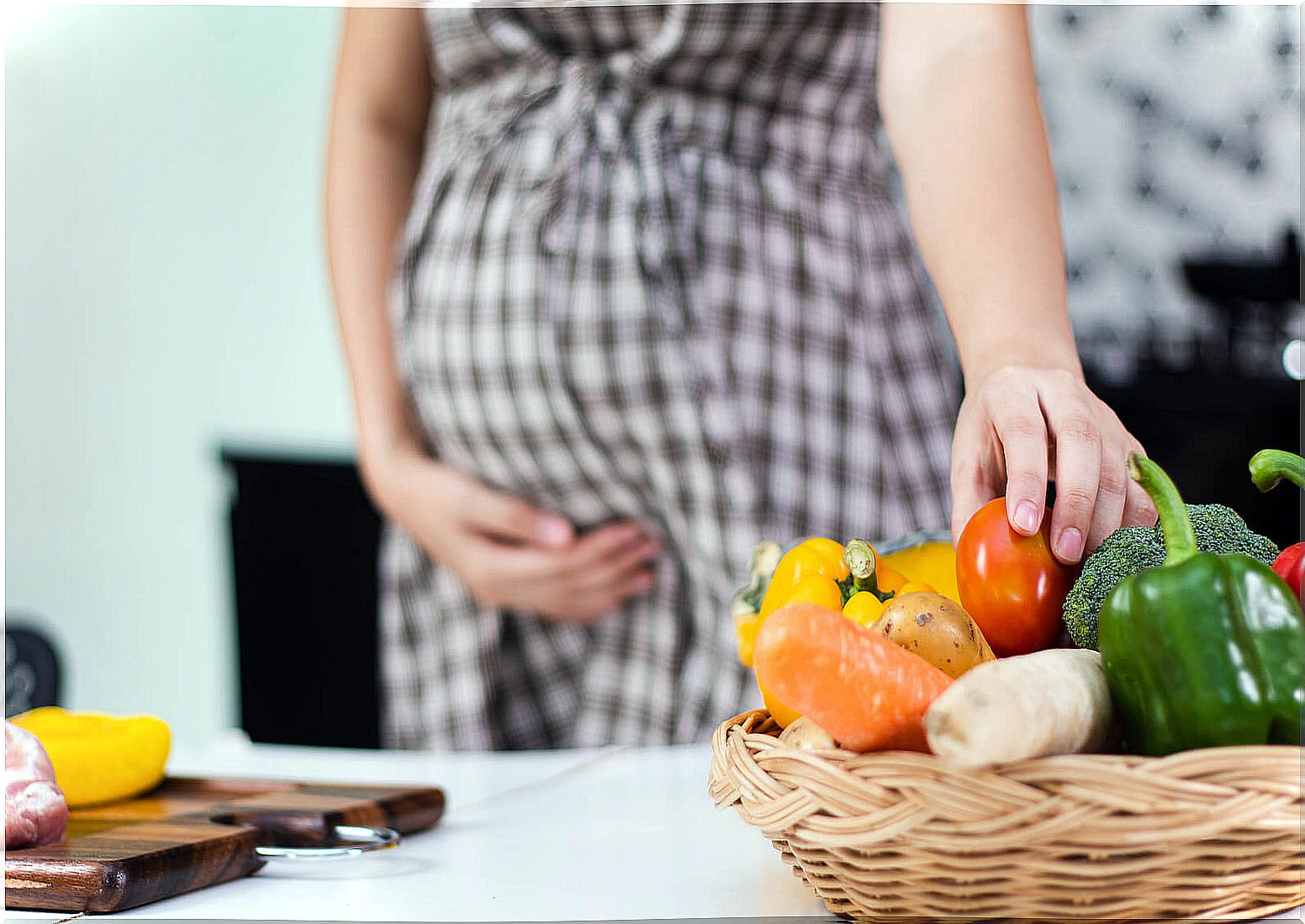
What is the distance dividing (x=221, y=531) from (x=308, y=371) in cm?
28

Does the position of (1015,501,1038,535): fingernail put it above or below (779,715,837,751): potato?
above

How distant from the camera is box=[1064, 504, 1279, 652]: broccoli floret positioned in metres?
0.43

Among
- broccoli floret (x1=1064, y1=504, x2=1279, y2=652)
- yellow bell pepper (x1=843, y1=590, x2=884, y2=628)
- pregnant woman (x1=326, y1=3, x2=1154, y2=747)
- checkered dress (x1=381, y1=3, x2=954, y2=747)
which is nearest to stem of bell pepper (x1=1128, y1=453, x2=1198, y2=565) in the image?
broccoli floret (x1=1064, y1=504, x2=1279, y2=652)

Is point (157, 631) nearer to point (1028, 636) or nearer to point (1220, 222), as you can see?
point (1028, 636)

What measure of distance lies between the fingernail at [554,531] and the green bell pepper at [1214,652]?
0.85 meters

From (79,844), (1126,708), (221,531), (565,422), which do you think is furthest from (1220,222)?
(79,844)

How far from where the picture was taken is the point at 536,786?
2.53 feet

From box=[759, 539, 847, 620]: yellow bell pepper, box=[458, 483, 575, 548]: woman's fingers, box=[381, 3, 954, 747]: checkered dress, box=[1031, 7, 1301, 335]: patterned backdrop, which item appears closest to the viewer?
box=[759, 539, 847, 620]: yellow bell pepper

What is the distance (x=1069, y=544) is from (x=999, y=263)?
0.21 metres

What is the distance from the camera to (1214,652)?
14.5 inches

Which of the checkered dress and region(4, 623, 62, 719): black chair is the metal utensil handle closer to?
the checkered dress

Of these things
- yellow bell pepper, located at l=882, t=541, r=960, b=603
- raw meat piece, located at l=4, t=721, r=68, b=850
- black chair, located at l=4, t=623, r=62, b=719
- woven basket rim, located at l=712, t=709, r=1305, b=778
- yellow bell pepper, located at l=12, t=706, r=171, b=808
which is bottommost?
black chair, located at l=4, t=623, r=62, b=719

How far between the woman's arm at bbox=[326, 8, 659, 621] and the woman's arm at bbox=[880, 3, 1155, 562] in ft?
1.93

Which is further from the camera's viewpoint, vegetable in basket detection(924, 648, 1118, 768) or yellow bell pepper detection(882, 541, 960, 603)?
yellow bell pepper detection(882, 541, 960, 603)
